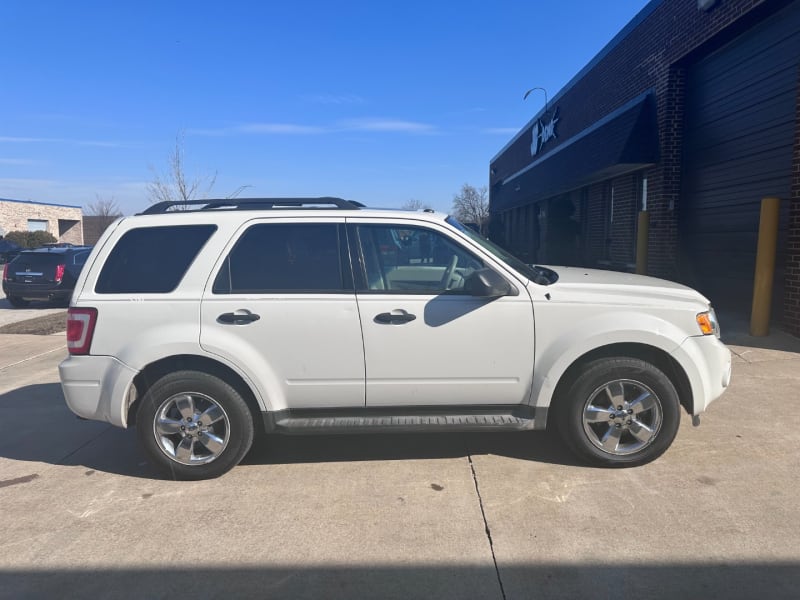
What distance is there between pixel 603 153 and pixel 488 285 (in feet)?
34.7

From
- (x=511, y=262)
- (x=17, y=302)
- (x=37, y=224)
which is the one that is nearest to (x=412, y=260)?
(x=511, y=262)

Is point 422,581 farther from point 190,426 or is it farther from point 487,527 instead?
point 190,426

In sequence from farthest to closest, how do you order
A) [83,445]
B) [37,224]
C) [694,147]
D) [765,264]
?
[37,224], [694,147], [765,264], [83,445]

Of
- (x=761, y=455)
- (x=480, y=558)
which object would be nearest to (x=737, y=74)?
(x=761, y=455)

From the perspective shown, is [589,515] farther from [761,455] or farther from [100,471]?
[100,471]

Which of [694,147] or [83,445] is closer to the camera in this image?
Answer: [83,445]

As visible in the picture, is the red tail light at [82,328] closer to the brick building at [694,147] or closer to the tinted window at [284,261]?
the tinted window at [284,261]

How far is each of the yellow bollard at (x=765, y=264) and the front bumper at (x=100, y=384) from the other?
763 cm

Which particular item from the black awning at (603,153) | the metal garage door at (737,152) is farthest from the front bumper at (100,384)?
the black awning at (603,153)

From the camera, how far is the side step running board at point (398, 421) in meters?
4.01

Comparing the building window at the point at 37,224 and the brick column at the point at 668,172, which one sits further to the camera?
the building window at the point at 37,224

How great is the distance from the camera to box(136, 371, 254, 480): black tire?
3977 mm

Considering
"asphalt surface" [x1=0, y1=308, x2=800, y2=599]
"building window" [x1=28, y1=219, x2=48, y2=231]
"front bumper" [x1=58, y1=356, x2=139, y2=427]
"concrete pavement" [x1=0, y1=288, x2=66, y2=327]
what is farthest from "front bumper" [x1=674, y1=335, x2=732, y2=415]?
"building window" [x1=28, y1=219, x2=48, y2=231]

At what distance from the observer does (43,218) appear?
56594 mm
